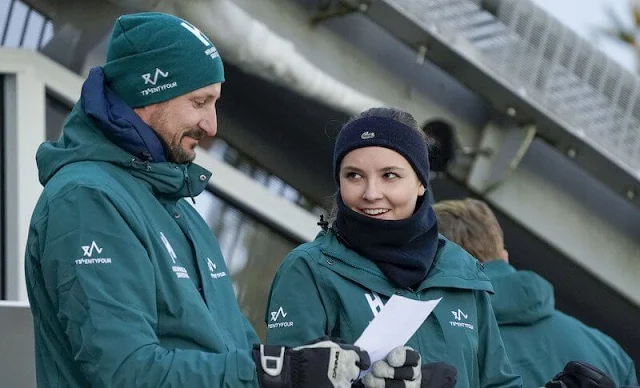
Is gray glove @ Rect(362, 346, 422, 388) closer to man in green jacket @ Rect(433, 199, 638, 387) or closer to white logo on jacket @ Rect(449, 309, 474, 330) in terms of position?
white logo on jacket @ Rect(449, 309, 474, 330)

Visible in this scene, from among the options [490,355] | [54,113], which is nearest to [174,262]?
[490,355]

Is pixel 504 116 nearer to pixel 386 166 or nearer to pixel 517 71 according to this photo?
pixel 517 71

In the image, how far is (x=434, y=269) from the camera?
372cm

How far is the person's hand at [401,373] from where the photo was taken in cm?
324

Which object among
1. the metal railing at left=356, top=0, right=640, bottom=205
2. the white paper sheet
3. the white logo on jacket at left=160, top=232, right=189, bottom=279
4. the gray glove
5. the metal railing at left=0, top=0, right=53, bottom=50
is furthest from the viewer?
the metal railing at left=356, top=0, right=640, bottom=205

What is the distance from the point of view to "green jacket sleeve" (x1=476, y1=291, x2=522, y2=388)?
3.74 metres

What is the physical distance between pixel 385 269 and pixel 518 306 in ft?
5.71

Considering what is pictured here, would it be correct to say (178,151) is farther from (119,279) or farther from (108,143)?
(119,279)

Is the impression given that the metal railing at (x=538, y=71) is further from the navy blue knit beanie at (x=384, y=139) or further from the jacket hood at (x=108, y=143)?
the jacket hood at (x=108, y=143)

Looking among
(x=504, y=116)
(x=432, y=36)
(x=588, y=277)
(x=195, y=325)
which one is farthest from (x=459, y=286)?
(x=588, y=277)

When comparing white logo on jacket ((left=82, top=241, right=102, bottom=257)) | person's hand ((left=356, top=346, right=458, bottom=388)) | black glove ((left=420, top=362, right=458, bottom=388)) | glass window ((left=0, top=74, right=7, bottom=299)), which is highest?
white logo on jacket ((left=82, top=241, right=102, bottom=257))

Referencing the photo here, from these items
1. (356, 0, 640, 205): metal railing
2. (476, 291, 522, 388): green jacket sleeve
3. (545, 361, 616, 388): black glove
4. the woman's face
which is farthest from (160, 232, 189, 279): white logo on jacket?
(356, 0, 640, 205): metal railing

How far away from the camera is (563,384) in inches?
149

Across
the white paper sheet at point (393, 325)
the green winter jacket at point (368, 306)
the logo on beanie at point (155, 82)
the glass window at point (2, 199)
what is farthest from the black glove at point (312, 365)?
the glass window at point (2, 199)
